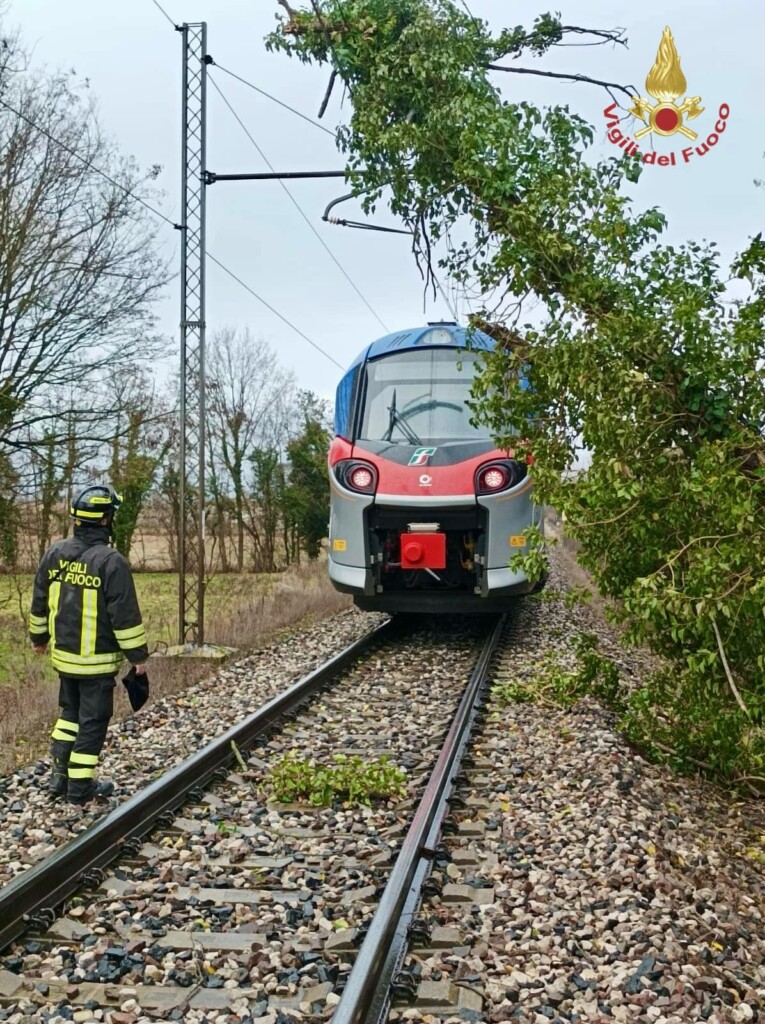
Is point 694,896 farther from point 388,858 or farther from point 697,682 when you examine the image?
point 697,682

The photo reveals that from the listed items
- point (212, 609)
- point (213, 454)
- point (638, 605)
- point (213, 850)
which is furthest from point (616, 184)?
point (213, 454)

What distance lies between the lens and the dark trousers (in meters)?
5.39

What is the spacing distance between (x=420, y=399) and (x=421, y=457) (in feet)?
2.87

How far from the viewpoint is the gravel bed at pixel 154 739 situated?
4984mm

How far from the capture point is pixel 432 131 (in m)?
7.19

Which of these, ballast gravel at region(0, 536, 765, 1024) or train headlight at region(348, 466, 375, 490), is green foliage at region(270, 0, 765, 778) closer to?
ballast gravel at region(0, 536, 765, 1024)

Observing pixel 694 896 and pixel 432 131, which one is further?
pixel 432 131

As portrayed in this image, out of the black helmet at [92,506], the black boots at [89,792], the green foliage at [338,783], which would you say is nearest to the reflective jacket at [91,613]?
the black helmet at [92,506]

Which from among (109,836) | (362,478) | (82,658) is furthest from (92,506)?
(362,478)

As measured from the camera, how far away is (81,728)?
17.9 ft

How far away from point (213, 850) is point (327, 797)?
2.91ft

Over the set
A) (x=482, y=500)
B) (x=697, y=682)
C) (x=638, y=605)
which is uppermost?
(x=482, y=500)

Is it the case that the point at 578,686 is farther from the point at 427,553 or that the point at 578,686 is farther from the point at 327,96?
the point at 327,96

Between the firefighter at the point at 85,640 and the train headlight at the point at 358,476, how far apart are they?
4.53 m
